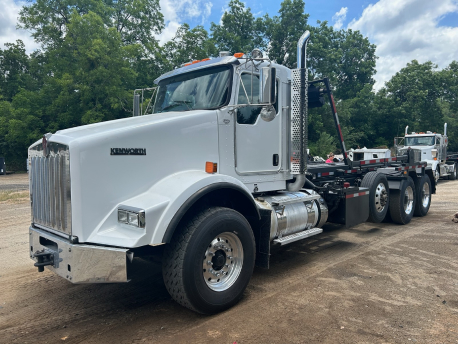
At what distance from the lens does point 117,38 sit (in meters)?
26.2

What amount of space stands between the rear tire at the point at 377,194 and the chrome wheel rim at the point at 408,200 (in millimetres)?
1062

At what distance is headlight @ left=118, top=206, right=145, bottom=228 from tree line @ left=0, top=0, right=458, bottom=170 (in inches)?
733

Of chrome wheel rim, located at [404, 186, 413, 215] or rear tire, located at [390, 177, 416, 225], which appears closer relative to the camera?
rear tire, located at [390, 177, 416, 225]

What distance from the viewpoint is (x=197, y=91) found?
4660 millimetres

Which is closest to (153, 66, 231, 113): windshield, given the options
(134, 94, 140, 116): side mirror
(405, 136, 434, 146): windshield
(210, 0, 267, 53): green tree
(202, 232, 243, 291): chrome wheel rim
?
(134, 94, 140, 116): side mirror

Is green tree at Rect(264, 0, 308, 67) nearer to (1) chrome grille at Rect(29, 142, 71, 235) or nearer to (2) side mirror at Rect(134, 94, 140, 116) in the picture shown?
(2) side mirror at Rect(134, 94, 140, 116)

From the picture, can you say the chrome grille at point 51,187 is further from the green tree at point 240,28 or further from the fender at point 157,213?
the green tree at point 240,28

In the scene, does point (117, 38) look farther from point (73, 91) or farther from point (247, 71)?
point (247, 71)

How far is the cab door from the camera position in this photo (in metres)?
4.59

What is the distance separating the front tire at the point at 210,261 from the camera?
11.5 feet

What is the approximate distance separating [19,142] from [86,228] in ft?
87.6

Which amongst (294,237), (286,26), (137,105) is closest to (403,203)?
(294,237)

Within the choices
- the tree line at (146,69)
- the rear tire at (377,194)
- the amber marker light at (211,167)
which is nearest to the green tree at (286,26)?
the tree line at (146,69)

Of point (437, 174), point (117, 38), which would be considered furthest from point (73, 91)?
point (437, 174)
